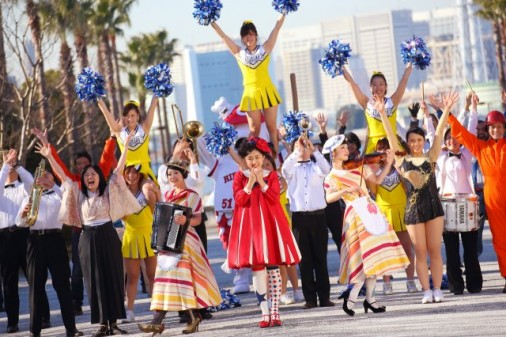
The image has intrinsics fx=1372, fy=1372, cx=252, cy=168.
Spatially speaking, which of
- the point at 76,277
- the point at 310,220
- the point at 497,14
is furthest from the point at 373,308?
the point at 497,14

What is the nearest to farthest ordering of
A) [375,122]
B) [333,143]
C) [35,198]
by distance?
[333,143] → [35,198] → [375,122]

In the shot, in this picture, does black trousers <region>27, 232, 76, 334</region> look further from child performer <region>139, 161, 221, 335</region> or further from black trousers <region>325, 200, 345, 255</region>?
black trousers <region>325, 200, 345, 255</region>

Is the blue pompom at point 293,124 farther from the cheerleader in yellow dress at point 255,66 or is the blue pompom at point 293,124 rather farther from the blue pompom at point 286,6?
the blue pompom at point 286,6

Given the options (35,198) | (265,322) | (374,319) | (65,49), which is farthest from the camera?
(65,49)

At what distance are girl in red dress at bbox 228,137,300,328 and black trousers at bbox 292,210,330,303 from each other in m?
1.45

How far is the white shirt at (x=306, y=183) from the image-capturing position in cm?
1510

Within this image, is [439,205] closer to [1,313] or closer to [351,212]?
[351,212]

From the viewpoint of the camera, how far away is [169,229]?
13.4 metres

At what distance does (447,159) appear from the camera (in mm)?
15859

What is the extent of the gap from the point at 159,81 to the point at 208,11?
960mm

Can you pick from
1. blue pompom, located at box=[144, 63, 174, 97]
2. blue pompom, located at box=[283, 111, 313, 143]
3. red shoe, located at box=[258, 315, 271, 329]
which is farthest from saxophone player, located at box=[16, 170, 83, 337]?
blue pompom, located at box=[283, 111, 313, 143]

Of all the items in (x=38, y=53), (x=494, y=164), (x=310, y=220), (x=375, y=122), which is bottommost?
(x=310, y=220)

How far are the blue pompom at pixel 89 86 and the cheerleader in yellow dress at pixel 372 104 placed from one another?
2.83 meters

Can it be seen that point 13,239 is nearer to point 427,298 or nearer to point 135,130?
point 135,130
